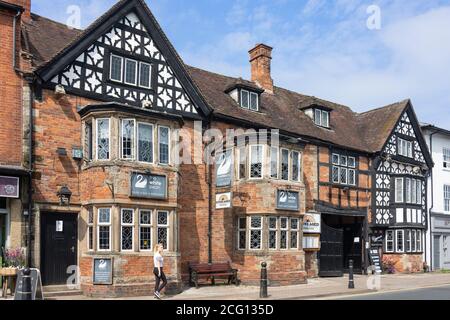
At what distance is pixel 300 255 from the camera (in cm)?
2067

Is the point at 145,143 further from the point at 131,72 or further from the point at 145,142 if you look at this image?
the point at 131,72

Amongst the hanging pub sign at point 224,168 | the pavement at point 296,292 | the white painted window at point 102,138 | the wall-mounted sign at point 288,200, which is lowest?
the pavement at point 296,292

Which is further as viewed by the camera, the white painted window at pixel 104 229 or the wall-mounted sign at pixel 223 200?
the wall-mounted sign at pixel 223 200

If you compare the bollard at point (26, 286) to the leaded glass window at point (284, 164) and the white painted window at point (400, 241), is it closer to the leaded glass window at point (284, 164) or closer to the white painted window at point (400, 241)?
the leaded glass window at point (284, 164)

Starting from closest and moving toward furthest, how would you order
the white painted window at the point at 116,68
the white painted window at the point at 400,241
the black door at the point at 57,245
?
the black door at the point at 57,245
the white painted window at the point at 116,68
the white painted window at the point at 400,241

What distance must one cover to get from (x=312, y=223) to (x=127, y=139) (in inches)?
443

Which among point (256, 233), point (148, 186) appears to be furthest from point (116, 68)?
point (256, 233)

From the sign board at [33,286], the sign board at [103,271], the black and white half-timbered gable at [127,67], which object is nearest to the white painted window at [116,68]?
the black and white half-timbered gable at [127,67]

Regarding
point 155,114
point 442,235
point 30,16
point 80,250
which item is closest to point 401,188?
point 442,235

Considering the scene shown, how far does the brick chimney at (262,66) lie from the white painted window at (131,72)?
1066 centimetres

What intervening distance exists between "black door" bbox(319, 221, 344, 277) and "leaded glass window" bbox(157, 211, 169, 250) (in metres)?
10.3

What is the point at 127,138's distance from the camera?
1647 cm

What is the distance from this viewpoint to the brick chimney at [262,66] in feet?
89.1
